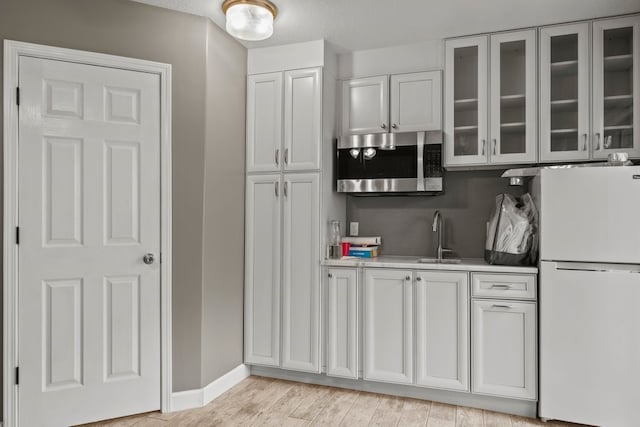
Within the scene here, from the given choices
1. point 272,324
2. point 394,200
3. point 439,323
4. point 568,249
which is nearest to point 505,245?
point 568,249

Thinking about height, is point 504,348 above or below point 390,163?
below

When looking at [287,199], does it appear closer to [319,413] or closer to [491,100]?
[319,413]

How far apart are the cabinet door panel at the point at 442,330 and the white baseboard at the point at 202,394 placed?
1.32m

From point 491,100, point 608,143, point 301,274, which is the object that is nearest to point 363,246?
point 301,274

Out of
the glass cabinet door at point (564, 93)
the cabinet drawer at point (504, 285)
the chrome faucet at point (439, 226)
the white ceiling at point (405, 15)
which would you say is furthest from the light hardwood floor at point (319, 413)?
the white ceiling at point (405, 15)

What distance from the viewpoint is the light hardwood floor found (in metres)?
2.51

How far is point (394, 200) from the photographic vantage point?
3398mm

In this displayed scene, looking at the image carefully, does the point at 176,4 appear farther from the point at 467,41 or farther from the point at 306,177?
the point at 467,41

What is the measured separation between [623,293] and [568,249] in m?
0.36

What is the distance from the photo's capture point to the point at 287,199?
312cm

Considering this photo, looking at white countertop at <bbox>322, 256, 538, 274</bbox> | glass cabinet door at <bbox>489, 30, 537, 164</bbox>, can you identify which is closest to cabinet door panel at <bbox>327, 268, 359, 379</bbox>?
white countertop at <bbox>322, 256, 538, 274</bbox>

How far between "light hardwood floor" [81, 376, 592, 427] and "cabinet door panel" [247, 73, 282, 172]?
5.35ft

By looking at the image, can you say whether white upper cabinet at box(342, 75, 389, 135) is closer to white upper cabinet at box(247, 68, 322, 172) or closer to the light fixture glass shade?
white upper cabinet at box(247, 68, 322, 172)

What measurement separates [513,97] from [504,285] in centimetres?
128
